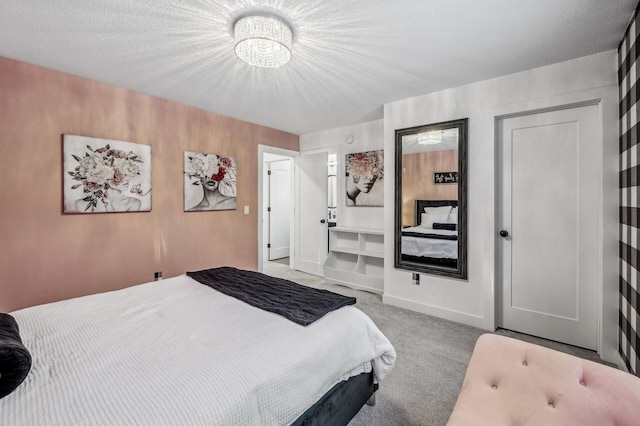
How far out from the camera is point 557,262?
2.56m

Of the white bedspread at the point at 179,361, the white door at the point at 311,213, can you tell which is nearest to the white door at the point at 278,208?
the white door at the point at 311,213

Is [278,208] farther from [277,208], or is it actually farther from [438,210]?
[438,210]

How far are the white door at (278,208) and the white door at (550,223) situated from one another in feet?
14.1

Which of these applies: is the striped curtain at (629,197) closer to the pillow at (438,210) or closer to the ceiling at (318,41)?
the ceiling at (318,41)

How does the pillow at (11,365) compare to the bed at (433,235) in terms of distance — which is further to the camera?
the bed at (433,235)

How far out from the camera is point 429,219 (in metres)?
3.20

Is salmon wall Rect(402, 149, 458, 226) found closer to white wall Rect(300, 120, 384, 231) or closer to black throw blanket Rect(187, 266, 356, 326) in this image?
white wall Rect(300, 120, 384, 231)

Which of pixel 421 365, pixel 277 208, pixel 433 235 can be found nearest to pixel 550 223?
pixel 433 235

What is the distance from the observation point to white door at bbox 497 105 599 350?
95.2 inches

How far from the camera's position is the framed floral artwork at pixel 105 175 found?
2594mm

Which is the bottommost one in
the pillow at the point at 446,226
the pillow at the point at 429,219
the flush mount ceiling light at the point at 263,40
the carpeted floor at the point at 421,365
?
the carpeted floor at the point at 421,365

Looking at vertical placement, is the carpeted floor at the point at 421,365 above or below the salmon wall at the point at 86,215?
below

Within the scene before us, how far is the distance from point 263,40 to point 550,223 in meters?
2.83

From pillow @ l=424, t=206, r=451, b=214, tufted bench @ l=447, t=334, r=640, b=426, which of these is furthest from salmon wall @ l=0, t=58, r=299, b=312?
tufted bench @ l=447, t=334, r=640, b=426
